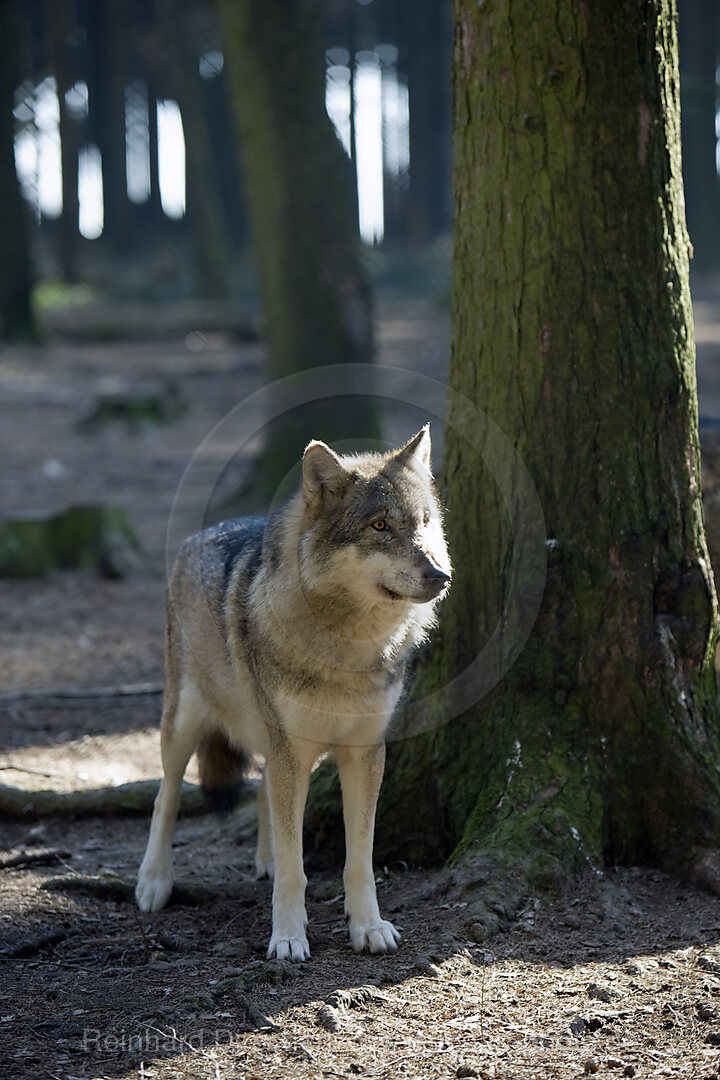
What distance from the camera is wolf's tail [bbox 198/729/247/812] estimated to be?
486 centimetres

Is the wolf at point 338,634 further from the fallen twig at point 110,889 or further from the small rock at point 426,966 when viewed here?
the fallen twig at point 110,889

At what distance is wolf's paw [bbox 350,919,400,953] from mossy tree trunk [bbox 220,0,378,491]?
730cm

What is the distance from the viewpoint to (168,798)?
15.3ft

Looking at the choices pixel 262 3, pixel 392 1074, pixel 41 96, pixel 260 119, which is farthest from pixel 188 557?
pixel 41 96

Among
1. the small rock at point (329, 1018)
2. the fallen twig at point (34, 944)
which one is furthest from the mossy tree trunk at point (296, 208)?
the small rock at point (329, 1018)

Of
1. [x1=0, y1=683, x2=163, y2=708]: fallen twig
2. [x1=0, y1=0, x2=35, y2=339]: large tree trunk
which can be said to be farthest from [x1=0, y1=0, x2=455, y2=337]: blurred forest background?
[x1=0, y1=683, x2=163, y2=708]: fallen twig

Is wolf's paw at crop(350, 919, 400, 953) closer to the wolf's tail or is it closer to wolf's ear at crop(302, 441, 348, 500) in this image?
the wolf's tail

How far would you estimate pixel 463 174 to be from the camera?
448 cm

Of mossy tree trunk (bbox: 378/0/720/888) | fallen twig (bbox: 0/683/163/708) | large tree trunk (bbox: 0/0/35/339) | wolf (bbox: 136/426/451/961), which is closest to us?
wolf (bbox: 136/426/451/961)

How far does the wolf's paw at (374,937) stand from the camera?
12.5ft

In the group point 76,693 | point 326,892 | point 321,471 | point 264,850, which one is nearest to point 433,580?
point 321,471

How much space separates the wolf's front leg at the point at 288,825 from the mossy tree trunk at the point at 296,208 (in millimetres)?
7021

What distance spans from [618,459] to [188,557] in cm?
204

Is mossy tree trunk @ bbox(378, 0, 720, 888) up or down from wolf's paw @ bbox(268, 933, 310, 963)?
up
